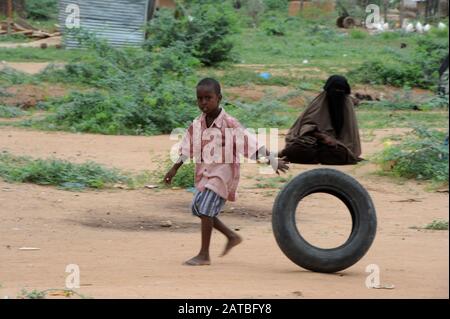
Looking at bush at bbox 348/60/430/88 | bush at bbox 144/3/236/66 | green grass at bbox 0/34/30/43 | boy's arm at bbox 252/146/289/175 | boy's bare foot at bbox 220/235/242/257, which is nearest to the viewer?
boy's arm at bbox 252/146/289/175

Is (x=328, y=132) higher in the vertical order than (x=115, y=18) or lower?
lower

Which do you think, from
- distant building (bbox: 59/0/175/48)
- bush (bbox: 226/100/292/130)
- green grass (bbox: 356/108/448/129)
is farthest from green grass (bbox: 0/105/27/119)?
distant building (bbox: 59/0/175/48)

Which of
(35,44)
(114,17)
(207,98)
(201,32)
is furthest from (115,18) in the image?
(207,98)

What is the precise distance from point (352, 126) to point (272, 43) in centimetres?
2000

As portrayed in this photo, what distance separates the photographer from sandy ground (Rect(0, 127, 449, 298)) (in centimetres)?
623

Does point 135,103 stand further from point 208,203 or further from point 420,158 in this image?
point 208,203

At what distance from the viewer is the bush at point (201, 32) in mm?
24453

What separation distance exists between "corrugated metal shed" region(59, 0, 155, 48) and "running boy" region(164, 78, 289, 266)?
2179 centimetres

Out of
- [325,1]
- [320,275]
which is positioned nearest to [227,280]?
[320,275]

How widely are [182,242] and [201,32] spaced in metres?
16.8

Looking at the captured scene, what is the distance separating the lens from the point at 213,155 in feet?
23.7

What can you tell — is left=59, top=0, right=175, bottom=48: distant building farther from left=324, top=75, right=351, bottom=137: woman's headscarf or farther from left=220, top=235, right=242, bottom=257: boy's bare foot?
left=220, top=235, right=242, bottom=257: boy's bare foot

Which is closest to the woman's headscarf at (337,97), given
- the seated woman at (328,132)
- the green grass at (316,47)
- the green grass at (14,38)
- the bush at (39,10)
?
the seated woman at (328,132)
